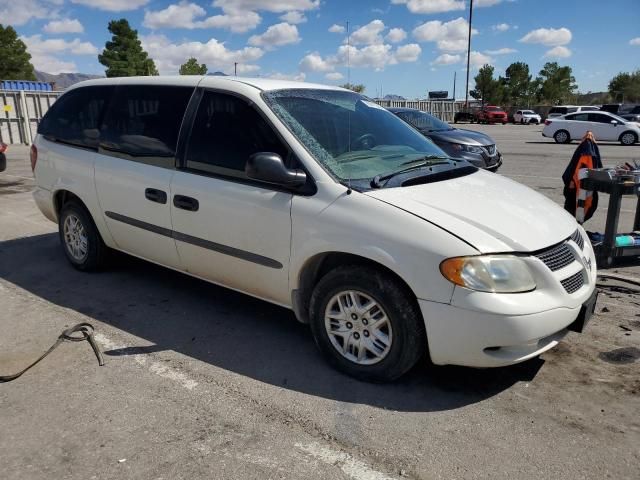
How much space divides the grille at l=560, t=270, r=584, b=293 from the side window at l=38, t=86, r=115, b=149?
398 centimetres

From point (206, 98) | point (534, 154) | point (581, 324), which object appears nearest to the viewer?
point (581, 324)

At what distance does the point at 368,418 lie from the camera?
3.05m

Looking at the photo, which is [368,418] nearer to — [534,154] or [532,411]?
[532,411]

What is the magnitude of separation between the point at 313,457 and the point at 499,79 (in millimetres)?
72780

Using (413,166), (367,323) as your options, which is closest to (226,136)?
(413,166)

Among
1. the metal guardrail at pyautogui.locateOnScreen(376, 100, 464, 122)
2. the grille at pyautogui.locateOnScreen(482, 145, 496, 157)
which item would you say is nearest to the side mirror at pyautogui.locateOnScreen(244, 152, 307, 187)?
the grille at pyautogui.locateOnScreen(482, 145, 496, 157)

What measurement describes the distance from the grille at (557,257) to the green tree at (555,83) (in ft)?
237

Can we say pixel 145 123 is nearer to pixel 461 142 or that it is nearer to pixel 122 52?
pixel 461 142

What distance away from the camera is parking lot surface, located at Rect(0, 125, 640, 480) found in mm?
2676

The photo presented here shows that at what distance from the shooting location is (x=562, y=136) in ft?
79.9

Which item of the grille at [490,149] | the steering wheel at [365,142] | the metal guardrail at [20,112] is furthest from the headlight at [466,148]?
the metal guardrail at [20,112]

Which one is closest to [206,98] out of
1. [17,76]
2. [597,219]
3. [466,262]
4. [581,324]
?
[466,262]

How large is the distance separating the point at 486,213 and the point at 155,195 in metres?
2.48

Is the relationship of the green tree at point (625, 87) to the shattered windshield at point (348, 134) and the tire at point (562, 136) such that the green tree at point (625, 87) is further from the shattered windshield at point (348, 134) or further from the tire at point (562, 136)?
the shattered windshield at point (348, 134)
